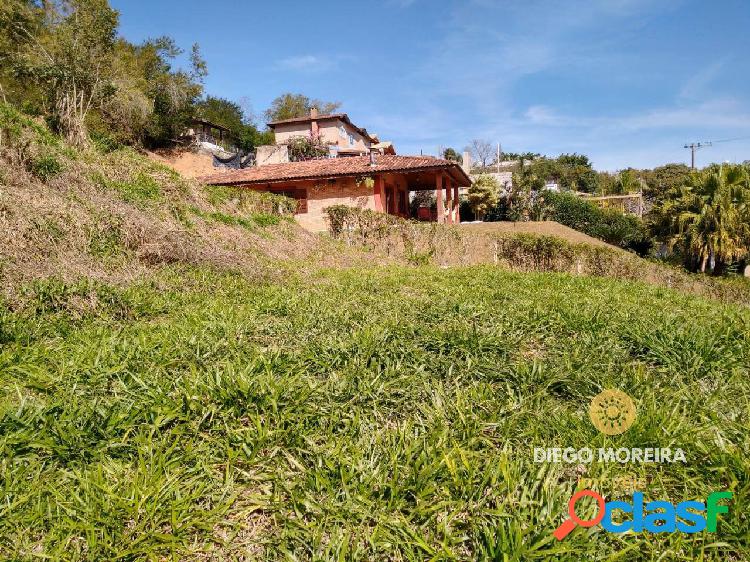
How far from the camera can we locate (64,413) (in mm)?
2148

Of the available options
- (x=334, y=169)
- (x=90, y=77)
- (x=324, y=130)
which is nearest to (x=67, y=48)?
(x=90, y=77)

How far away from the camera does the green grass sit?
154 centimetres

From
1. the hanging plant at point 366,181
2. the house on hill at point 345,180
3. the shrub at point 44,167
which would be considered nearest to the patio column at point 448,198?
the house on hill at point 345,180

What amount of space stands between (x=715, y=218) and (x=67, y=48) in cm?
3105

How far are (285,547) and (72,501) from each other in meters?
0.92

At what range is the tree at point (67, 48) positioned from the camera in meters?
15.4

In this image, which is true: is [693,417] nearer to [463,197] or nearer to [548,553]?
[548,553]

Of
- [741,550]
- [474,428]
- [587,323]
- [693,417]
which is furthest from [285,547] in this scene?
[587,323]

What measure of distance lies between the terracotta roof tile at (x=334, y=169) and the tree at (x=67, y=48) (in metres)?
6.72

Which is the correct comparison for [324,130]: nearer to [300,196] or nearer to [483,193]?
[483,193]

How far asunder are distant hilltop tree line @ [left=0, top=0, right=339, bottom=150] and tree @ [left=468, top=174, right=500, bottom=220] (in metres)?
22.2

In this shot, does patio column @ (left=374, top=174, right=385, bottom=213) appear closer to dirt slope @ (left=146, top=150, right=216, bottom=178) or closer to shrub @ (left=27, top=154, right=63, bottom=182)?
shrub @ (left=27, top=154, right=63, bottom=182)

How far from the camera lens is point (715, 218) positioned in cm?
2131

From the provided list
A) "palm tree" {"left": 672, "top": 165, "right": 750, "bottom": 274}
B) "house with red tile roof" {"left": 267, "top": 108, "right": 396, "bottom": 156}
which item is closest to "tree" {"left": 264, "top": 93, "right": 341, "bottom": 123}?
"house with red tile roof" {"left": 267, "top": 108, "right": 396, "bottom": 156}
